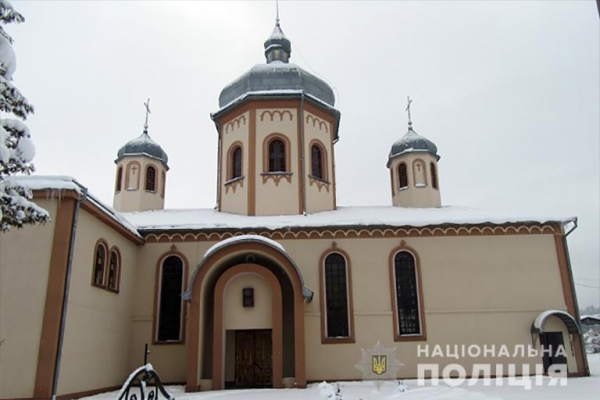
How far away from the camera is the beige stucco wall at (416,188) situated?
63.1 feet

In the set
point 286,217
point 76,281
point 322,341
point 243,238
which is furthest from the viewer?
point 286,217

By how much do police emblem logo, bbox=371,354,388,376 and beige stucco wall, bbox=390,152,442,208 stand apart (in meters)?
6.67

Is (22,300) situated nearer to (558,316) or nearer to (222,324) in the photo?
(222,324)

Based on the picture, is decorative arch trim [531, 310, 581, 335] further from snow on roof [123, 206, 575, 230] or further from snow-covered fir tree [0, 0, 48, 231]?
snow-covered fir tree [0, 0, 48, 231]

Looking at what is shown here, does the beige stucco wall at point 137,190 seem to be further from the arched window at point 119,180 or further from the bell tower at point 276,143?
the bell tower at point 276,143

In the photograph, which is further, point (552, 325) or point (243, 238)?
point (552, 325)

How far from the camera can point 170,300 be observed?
1552 cm

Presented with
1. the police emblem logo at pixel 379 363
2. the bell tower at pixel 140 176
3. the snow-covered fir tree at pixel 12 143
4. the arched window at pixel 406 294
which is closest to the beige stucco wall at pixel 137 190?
the bell tower at pixel 140 176

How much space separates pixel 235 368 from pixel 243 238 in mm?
3763

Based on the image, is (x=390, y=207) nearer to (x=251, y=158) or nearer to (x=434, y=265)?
(x=434, y=265)

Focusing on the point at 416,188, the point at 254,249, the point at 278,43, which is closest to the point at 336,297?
the point at 254,249

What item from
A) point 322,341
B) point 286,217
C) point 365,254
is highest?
point 286,217

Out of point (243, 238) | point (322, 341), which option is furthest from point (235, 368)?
point (243, 238)

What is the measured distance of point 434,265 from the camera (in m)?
15.5
